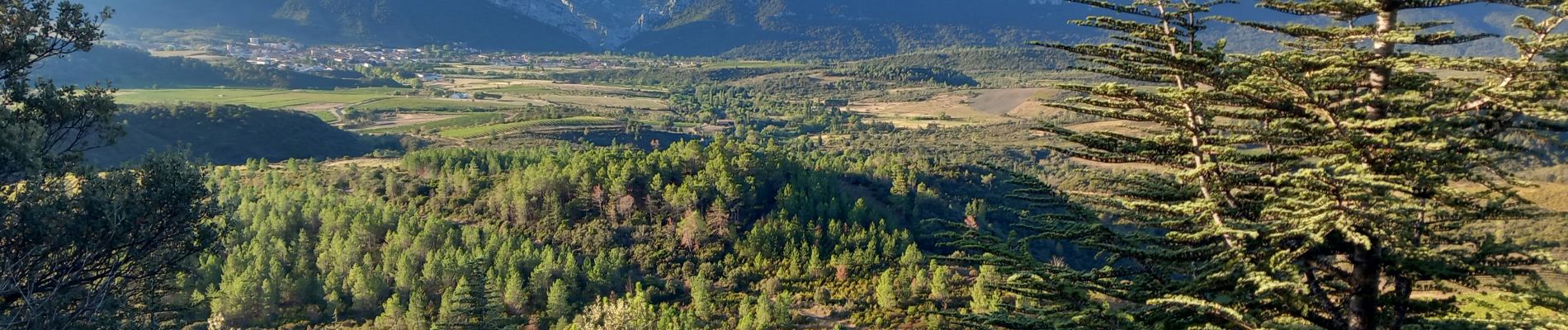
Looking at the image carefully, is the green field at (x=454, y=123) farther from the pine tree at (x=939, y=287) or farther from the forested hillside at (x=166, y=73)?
the pine tree at (x=939, y=287)

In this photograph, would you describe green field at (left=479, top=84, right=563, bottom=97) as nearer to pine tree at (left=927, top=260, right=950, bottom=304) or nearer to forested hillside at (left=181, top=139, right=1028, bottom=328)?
forested hillside at (left=181, top=139, right=1028, bottom=328)

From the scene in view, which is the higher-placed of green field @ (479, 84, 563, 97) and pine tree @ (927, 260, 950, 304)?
green field @ (479, 84, 563, 97)

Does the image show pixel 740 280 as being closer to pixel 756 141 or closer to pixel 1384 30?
pixel 1384 30

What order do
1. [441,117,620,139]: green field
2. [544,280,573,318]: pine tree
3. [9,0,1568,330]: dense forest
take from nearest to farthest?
[9,0,1568,330]: dense forest < [544,280,573,318]: pine tree < [441,117,620,139]: green field

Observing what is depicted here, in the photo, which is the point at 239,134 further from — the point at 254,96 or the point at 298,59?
the point at 298,59

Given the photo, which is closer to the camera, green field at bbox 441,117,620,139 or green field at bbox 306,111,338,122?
green field at bbox 441,117,620,139

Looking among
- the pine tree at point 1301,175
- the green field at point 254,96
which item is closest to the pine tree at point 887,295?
the pine tree at point 1301,175

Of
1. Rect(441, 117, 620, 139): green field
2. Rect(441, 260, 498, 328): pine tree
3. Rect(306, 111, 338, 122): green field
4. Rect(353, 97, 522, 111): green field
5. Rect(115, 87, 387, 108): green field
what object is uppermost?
Rect(115, 87, 387, 108): green field

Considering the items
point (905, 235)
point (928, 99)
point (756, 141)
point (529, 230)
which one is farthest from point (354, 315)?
point (928, 99)

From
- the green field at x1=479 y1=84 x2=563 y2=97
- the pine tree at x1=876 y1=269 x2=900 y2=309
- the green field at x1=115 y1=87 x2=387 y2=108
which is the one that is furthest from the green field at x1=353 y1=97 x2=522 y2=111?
the pine tree at x1=876 y1=269 x2=900 y2=309
